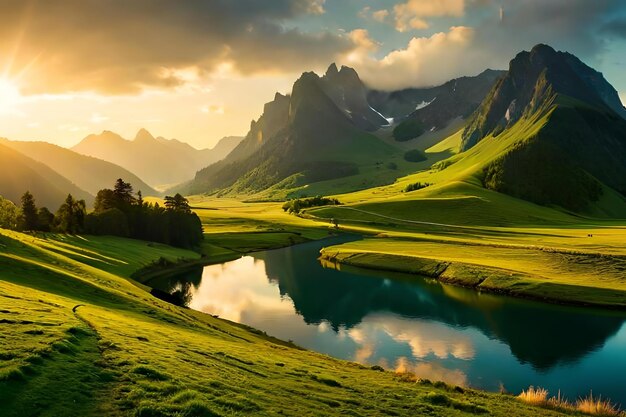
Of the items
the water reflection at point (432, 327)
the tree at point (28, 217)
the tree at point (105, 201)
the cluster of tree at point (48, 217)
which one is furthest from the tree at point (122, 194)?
the water reflection at point (432, 327)

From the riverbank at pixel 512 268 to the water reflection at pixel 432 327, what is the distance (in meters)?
4.05

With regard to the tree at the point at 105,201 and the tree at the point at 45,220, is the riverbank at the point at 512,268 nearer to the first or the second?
the tree at the point at 105,201

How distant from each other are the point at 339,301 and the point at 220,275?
4402cm

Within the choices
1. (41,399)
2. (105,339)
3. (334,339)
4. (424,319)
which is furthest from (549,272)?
(41,399)

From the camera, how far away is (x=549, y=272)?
318 feet

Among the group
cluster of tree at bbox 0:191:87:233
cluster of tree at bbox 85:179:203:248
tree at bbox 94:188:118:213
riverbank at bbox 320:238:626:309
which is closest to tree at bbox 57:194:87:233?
cluster of tree at bbox 0:191:87:233

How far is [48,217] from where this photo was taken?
120000 mm

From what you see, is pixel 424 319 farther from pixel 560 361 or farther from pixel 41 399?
pixel 41 399

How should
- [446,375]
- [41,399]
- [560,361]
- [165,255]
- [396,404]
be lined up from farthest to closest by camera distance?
[165,255] → [560,361] → [446,375] → [396,404] → [41,399]

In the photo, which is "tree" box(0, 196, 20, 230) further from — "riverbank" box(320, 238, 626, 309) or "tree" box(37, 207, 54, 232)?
"riverbank" box(320, 238, 626, 309)

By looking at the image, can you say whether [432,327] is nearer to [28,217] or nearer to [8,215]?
[28,217]

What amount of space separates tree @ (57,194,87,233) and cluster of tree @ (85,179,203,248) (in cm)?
444

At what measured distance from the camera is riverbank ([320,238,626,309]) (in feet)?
269

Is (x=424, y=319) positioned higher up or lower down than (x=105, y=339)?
lower down
